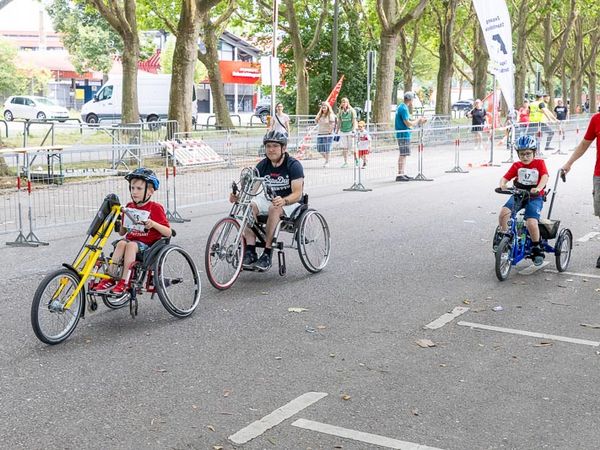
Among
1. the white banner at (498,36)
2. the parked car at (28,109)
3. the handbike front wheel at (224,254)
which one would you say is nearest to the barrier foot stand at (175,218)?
the handbike front wheel at (224,254)

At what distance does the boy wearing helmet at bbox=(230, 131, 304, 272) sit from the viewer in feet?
29.0

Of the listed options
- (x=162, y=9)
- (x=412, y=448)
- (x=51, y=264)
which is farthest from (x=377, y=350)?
(x=162, y=9)

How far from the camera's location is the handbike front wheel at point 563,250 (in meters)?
9.46

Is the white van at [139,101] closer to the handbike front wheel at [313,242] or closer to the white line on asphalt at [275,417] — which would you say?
the handbike front wheel at [313,242]

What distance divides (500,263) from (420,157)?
11606 millimetres

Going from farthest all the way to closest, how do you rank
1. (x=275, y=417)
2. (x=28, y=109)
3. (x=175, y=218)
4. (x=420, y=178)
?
(x=28, y=109), (x=420, y=178), (x=175, y=218), (x=275, y=417)

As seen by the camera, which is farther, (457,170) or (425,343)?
(457,170)

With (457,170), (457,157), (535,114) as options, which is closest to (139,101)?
(535,114)

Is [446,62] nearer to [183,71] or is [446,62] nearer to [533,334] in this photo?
[183,71]

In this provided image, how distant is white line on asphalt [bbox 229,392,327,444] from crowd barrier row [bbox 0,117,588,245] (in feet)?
20.5

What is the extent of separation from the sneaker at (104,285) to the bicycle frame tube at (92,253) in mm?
95

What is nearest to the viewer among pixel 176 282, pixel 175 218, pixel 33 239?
pixel 176 282

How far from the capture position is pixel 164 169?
59.3 feet

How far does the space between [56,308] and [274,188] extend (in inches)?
121
